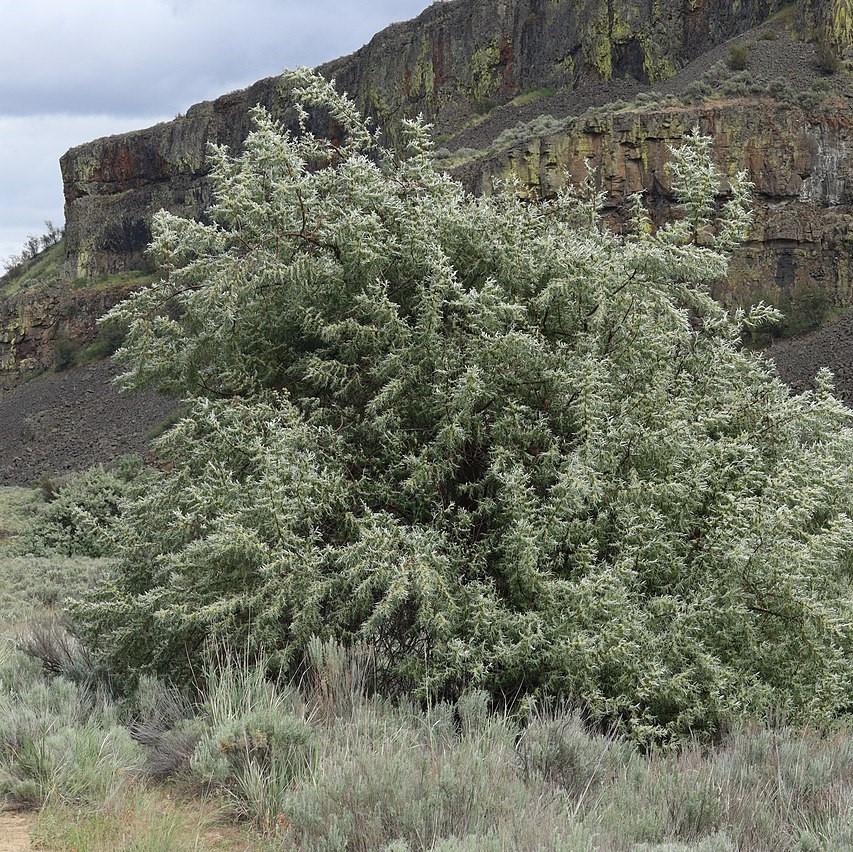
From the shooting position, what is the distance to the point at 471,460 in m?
6.03

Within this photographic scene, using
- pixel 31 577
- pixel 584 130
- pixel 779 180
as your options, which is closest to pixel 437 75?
pixel 584 130

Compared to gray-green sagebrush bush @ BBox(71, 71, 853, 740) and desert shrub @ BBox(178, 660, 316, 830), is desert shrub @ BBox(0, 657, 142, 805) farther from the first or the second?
gray-green sagebrush bush @ BBox(71, 71, 853, 740)

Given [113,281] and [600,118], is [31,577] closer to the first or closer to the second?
[600,118]

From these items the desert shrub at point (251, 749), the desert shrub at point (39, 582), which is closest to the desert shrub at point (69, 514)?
the desert shrub at point (39, 582)

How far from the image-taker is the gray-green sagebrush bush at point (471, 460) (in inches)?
206

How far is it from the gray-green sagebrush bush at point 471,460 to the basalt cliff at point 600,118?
4.84 ft

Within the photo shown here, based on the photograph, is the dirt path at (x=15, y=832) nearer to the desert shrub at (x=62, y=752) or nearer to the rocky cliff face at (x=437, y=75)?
the desert shrub at (x=62, y=752)

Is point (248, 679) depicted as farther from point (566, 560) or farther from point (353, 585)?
point (566, 560)

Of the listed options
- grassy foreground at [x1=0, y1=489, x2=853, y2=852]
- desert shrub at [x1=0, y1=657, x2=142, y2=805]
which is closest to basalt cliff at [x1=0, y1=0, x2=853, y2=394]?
grassy foreground at [x1=0, y1=489, x2=853, y2=852]

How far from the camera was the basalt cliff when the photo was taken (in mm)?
42188

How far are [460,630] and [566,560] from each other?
2.43 ft

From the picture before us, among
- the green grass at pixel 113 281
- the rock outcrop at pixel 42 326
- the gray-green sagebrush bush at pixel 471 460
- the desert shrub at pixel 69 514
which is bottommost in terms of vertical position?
the desert shrub at pixel 69 514

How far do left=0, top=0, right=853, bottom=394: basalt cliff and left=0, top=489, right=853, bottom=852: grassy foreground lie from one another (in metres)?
4.28

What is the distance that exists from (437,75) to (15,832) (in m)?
83.1
